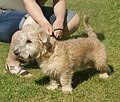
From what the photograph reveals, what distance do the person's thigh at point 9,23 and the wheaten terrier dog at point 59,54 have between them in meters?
1.29

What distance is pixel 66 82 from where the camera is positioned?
15.9ft

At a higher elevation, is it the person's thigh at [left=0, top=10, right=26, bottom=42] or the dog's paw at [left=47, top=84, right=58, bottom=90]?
the person's thigh at [left=0, top=10, right=26, bottom=42]

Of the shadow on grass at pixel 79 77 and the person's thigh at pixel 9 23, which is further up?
the person's thigh at pixel 9 23

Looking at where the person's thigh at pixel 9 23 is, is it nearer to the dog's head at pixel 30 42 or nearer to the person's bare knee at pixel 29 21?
the person's bare knee at pixel 29 21

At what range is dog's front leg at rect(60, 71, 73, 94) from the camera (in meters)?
4.82

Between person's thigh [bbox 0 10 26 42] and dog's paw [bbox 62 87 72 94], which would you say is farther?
person's thigh [bbox 0 10 26 42]

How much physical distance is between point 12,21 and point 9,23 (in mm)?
59

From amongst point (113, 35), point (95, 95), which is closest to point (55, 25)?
point (95, 95)

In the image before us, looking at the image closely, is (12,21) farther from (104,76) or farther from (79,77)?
(104,76)

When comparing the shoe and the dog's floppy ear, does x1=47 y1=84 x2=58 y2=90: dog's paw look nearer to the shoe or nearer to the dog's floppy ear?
the shoe

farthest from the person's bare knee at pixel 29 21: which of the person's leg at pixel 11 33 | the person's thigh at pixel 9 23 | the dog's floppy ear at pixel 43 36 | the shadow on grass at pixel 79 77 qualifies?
the dog's floppy ear at pixel 43 36

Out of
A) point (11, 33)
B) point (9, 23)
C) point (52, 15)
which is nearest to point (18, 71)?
point (11, 33)

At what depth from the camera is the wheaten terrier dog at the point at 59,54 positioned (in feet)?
15.1

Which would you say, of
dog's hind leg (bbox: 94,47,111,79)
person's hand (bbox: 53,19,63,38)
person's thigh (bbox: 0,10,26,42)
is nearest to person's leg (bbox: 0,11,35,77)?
person's thigh (bbox: 0,10,26,42)
